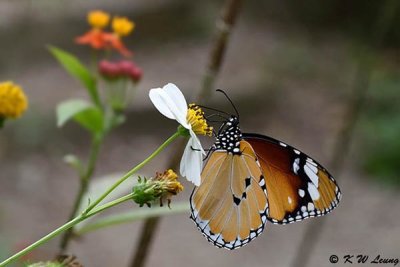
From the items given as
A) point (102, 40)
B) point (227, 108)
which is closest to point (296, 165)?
point (102, 40)

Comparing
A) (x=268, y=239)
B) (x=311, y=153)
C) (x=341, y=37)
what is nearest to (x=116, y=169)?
(x=268, y=239)

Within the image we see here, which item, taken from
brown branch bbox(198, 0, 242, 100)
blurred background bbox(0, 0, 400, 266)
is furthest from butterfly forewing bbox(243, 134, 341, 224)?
blurred background bbox(0, 0, 400, 266)

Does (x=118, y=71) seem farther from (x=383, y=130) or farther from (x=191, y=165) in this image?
(x=383, y=130)

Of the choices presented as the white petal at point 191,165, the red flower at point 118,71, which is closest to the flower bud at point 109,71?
the red flower at point 118,71

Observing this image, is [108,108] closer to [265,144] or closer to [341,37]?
[265,144]

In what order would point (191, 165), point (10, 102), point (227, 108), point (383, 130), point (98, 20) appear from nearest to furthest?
point (191, 165)
point (10, 102)
point (98, 20)
point (383, 130)
point (227, 108)

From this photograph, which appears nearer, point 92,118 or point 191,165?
point 191,165
